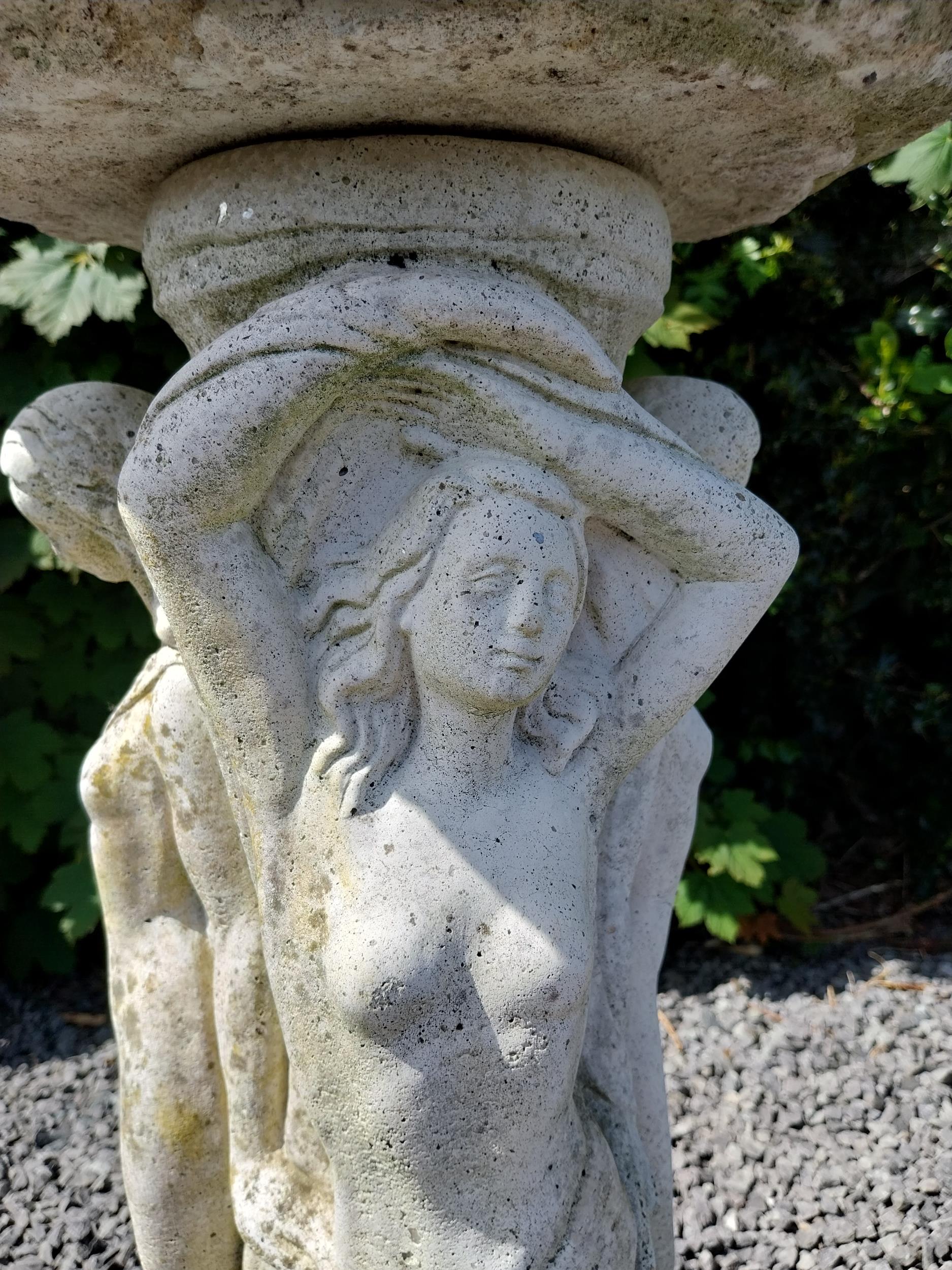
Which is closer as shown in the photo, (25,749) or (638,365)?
(638,365)

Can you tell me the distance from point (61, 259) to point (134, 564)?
126 cm

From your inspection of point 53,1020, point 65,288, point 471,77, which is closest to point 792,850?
point 53,1020

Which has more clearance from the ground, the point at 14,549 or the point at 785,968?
the point at 14,549

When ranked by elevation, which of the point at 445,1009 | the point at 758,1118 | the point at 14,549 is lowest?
the point at 758,1118

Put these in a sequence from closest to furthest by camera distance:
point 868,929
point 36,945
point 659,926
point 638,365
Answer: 1. point 659,926
2. point 638,365
3. point 36,945
4. point 868,929

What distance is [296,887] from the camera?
1.48 meters

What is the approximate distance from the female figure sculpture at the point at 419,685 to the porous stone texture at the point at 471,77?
0.21 metres

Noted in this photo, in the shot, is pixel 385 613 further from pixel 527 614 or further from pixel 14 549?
pixel 14 549

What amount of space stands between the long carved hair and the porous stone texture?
409mm

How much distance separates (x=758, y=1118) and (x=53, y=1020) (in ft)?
6.39

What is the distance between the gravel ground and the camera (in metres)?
2.37

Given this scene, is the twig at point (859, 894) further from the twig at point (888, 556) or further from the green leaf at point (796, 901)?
the twig at point (888, 556)

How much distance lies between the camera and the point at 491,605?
1385 millimetres

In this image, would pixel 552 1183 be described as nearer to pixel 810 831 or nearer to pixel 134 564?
pixel 134 564
